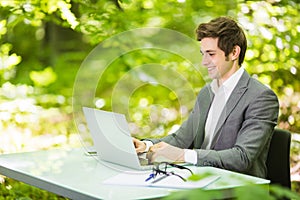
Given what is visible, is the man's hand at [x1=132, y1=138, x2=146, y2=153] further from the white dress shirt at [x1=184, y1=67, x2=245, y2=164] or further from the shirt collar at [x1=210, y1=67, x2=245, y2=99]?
the shirt collar at [x1=210, y1=67, x2=245, y2=99]

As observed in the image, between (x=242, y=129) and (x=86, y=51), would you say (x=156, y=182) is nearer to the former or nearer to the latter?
(x=242, y=129)

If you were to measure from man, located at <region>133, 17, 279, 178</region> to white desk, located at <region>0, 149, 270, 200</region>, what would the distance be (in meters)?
0.15

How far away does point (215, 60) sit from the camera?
3.07m

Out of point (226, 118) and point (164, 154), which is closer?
point (164, 154)

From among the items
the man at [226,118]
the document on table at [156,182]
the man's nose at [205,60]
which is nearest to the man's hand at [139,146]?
the man at [226,118]

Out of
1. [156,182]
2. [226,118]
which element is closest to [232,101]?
[226,118]

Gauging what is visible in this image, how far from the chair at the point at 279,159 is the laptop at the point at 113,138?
0.65 m

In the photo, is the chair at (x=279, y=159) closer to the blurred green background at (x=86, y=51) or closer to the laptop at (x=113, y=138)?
the laptop at (x=113, y=138)

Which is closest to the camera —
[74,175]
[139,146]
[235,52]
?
[74,175]

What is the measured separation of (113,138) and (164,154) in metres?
0.24

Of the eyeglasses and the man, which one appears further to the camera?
the man

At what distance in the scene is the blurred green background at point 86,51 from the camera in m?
5.04

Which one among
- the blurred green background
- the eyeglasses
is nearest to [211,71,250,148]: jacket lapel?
the eyeglasses

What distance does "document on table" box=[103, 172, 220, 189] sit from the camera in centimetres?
225
